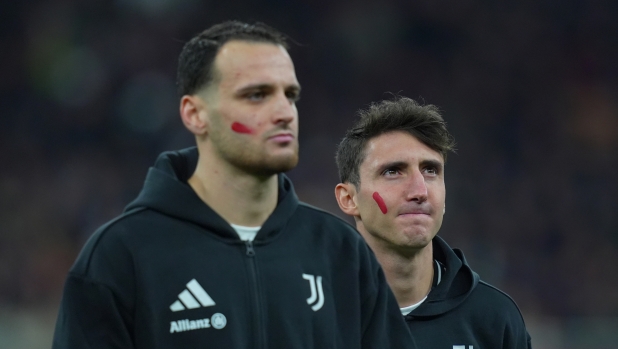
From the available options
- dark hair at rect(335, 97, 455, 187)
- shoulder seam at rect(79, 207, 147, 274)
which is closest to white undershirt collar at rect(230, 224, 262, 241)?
shoulder seam at rect(79, 207, 147, 274)

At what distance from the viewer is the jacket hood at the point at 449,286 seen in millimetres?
4017

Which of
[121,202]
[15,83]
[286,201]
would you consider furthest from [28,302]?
[286,201]

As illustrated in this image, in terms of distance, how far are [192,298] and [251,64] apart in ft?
2.26

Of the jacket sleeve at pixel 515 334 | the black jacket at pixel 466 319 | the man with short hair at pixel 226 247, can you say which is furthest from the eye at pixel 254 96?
the jacket sleeve at pixel 515 334

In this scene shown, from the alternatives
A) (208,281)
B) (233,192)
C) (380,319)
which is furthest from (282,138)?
(380,319)

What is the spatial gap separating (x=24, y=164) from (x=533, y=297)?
22.3 feet

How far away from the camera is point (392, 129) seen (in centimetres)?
427

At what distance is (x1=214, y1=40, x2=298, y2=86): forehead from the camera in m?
2.79

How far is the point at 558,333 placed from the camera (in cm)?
1070

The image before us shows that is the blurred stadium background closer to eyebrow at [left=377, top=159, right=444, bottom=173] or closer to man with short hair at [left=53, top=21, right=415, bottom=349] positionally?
eyebrow at [left=377, top=159, right=444, bottom=173]

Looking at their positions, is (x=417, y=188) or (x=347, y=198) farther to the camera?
(x=347, y=198)

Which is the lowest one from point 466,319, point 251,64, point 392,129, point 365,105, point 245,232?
point 466,319

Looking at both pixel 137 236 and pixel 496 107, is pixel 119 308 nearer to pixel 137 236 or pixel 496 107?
pixel 137 236

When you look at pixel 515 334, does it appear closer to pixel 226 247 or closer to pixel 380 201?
pixel 380 201
